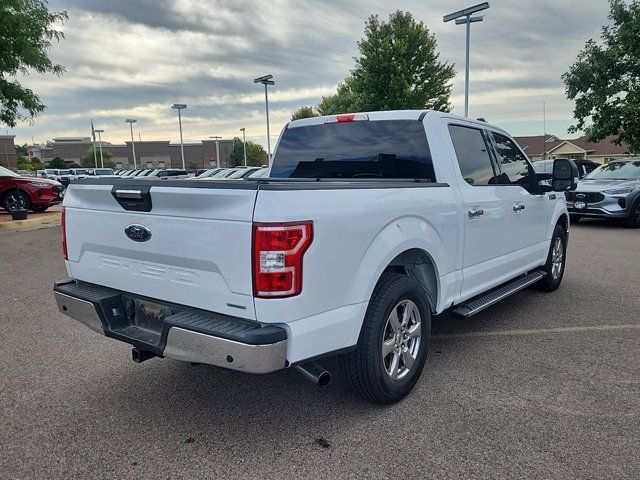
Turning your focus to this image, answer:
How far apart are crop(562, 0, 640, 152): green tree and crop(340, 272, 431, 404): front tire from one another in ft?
56.9

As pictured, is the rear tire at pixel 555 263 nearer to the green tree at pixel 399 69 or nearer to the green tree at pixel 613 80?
the green tree at pixel 613 80

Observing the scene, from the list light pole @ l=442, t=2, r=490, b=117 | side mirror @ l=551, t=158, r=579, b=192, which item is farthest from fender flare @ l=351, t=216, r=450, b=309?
light pole @ l=442, t=2, r=490, b=117

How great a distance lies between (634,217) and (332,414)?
1179 centimetres

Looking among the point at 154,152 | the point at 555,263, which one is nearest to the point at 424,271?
the point at 555,263

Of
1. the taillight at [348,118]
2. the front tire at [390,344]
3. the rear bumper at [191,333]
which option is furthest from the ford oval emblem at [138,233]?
the taillight at [348,118]

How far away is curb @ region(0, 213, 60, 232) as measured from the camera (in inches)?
509

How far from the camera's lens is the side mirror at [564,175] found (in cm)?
524

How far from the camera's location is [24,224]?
43.9 feet

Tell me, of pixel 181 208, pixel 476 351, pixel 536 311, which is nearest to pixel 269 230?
pixel 181 208

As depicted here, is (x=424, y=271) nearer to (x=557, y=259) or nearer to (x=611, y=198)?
(x=557, y=259)

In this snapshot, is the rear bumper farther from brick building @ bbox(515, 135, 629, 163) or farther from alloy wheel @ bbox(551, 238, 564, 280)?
brick building @ bbox(515, 135, 629, 163)

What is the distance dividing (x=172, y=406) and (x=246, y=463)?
2.88 ft

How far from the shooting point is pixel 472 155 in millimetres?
4270

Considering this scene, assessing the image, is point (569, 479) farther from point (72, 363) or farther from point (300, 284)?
point (72, 363)
